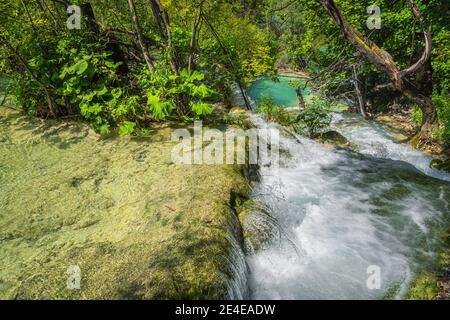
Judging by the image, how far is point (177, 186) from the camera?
4637mm

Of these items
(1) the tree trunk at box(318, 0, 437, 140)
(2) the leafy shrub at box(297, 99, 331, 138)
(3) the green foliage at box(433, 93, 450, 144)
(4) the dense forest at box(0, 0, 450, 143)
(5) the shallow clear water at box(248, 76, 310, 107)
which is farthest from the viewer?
(5) the shallow clear water at box(248, 76, 310, 107)

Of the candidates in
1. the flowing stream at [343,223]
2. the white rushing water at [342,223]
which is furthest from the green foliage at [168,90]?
the white rushing water at [342,223]

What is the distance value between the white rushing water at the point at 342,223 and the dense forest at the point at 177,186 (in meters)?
0.03

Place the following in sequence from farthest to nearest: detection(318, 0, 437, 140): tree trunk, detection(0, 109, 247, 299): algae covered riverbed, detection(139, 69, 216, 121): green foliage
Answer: detection(318, 0, 437, 140): tree trunk → detection(139, 69, 216, 121): green foliage → detection(0, 109, 247, 299): algae covered riverbed

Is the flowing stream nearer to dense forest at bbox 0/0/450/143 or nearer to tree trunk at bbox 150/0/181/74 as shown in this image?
dense forest at bbox 0/0/450/143

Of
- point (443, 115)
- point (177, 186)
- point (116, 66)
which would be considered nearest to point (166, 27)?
point (116, 66)

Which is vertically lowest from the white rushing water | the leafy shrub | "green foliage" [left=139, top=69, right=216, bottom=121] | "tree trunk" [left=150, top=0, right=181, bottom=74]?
the white rushing water

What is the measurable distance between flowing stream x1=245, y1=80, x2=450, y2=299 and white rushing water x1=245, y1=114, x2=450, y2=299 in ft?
0.05

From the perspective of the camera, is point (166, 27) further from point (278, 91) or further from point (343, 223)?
point (278, 91)

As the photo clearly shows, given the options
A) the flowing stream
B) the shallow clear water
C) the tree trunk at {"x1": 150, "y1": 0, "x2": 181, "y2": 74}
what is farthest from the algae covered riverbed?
the shallow clear water

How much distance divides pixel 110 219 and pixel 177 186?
1069 millimetres

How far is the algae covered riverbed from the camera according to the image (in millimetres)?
3072

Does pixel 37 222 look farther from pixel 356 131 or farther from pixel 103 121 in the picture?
pixel 356 131

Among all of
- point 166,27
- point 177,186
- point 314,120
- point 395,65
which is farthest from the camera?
point 314,120
